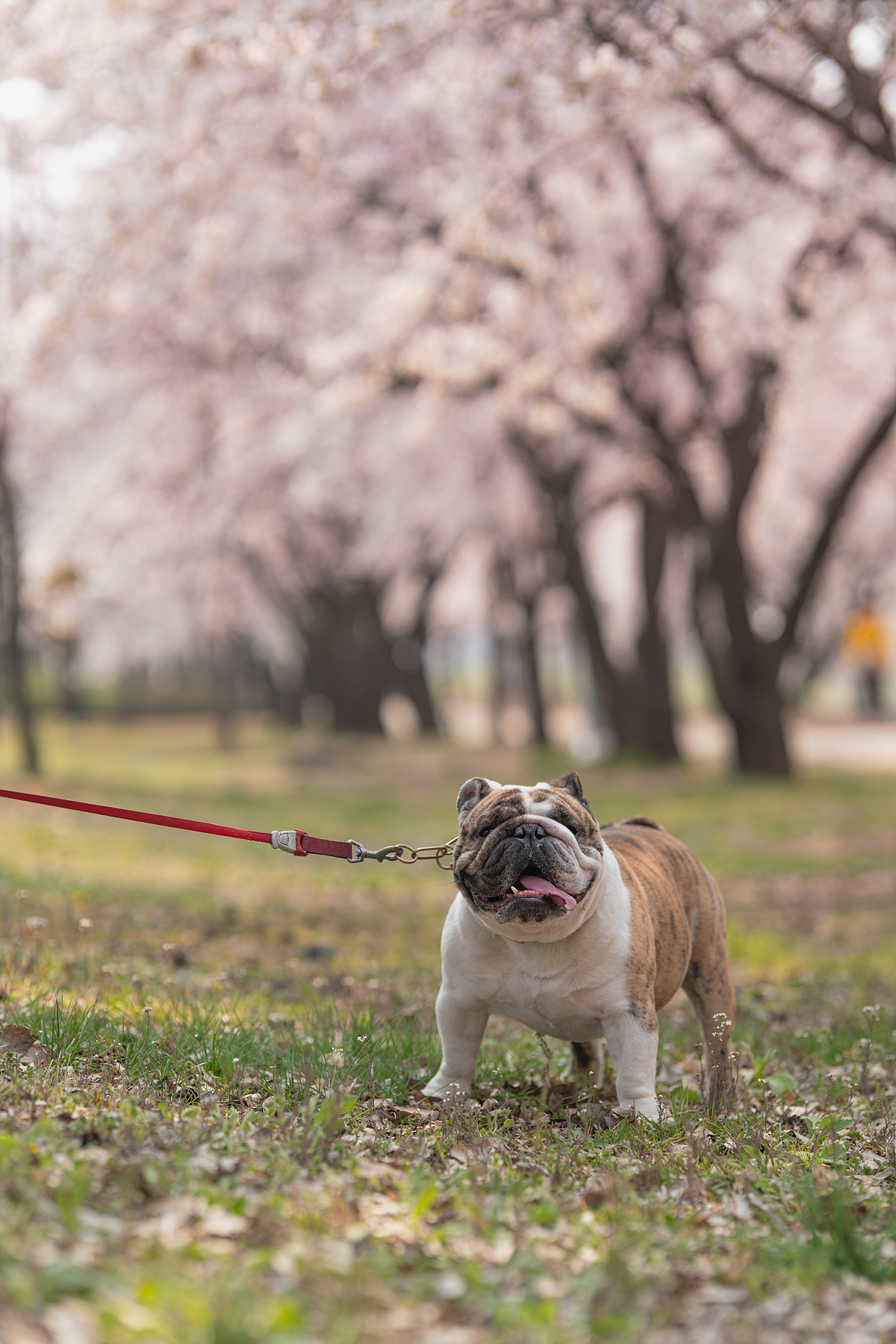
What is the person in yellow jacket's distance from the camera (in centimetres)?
3192

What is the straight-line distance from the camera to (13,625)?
1692 centimetres

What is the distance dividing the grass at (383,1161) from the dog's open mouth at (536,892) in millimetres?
739

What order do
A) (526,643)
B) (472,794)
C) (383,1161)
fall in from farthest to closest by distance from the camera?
(526,643)
(472,794)
(383,1161)

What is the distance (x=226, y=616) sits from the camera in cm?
2869

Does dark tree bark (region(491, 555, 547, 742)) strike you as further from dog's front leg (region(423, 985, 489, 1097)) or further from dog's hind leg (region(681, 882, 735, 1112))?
dog's front leg (region(423, 985, 489, 1097))

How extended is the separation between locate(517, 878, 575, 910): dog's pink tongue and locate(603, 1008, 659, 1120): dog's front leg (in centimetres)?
51

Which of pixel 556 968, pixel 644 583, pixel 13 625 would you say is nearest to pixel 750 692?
pixel 644 583

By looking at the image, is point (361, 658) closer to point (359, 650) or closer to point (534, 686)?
point (359, 650)

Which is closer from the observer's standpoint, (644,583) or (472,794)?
(472,794)

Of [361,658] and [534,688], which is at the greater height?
[361,658]

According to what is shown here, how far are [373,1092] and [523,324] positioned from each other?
1313 centimetres

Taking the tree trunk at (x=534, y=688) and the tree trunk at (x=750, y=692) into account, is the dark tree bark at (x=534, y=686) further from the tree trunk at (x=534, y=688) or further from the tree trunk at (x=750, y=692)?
the tree trunk at (x=750, y=692)

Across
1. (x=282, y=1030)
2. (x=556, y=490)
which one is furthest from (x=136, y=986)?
(x=556, y=490)

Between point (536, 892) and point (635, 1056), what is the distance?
721 mm
